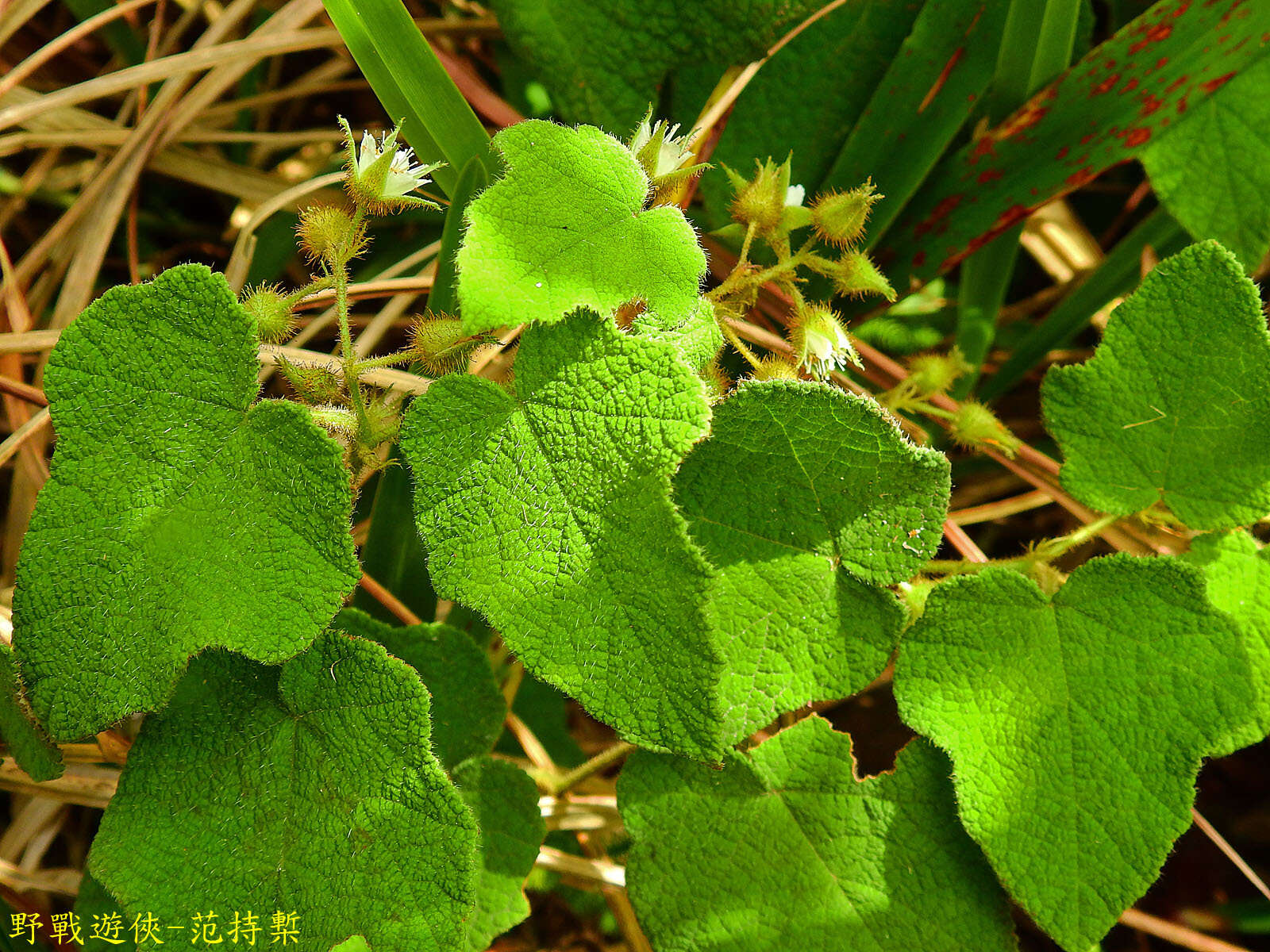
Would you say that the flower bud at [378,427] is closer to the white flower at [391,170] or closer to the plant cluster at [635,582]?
the plant cluster at [635,582]

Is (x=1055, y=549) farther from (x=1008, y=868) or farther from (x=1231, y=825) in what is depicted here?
(x=1231, y=825)

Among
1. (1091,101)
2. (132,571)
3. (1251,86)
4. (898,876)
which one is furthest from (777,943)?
(1251,86)

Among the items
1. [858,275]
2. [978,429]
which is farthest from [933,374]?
[858,275]

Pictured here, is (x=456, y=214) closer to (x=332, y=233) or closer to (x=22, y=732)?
(x=332, y=233)

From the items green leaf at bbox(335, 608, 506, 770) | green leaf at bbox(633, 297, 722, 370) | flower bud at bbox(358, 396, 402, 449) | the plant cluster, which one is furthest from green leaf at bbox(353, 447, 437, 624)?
green leaf at bbox(633, 297, 722, 370)

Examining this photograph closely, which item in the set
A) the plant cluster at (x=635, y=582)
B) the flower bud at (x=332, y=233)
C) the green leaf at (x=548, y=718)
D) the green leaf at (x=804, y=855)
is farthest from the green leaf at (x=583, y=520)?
the green leaf at (x=548, y=718)
